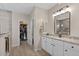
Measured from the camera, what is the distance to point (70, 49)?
2.82 m

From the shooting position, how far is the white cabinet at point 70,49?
2.59 meters

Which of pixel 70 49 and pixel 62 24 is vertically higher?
pixel 62 24

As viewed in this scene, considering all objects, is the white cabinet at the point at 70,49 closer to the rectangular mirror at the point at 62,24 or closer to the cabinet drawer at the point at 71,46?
the cabinet drawer at the point at 71,46

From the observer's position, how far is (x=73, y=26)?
359cm

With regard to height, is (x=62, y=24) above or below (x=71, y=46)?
above

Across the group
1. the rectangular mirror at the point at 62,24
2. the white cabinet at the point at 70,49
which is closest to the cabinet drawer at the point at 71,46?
the white cabinet at the point at 70,49

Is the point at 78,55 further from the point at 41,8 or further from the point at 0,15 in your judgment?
the point at 0,15

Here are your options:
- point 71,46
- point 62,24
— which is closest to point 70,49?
point 71,46

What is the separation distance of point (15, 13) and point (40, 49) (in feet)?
10.4

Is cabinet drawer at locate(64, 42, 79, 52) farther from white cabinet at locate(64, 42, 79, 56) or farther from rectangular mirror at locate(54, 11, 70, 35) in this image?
rectangular mirror at locate(54, 11, 70, 35)

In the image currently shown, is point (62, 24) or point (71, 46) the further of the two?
point (62, 24)

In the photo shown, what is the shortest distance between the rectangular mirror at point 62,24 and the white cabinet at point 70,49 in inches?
40.3

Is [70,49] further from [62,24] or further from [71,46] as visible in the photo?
[62,24]

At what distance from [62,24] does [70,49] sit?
70.0 inches
